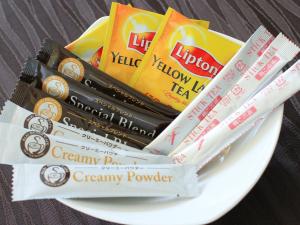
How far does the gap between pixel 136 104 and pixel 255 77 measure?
0.62ft

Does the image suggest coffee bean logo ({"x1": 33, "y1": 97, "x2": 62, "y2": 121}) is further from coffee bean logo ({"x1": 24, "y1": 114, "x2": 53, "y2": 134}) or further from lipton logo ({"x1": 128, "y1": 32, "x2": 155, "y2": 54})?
lipton logo ({"x1": 128, "y1": 32, "x2": 155, "y2": 54})

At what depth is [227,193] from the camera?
0.47 metres

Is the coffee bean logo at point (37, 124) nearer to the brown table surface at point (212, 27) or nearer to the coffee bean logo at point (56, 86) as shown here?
the coffee bean logo at point (56, 86)

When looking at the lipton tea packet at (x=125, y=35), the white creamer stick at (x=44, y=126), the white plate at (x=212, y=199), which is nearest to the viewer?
the white plate at (x=212, y=199)

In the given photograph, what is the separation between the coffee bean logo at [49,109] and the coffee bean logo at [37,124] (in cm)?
2

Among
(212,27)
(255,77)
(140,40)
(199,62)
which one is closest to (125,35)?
(140,40)

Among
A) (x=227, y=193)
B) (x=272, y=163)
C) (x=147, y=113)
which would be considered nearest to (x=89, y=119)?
(x=147, y=113)

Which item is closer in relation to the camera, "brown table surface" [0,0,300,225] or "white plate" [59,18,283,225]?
"white plate" [59,18,283,225]

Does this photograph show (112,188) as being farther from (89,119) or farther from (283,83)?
(283,83)

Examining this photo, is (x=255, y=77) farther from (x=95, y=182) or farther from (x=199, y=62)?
(x=95, y=182)

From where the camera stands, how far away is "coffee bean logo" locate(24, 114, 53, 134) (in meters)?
0.57

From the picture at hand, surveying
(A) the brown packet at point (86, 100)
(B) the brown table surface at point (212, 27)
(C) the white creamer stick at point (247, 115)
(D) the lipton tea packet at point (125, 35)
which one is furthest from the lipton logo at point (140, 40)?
(B) the brown table surface at point (212, 27)

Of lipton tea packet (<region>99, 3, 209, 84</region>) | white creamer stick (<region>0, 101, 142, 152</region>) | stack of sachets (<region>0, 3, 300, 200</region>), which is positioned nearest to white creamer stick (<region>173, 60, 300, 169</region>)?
stack of sachets (<region>0, 3, 300, 200</region>)

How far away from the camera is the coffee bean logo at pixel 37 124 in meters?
0.57
